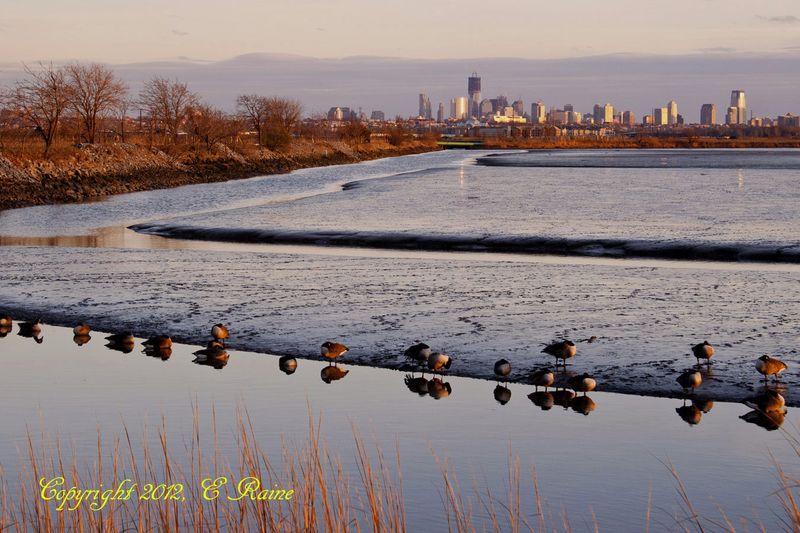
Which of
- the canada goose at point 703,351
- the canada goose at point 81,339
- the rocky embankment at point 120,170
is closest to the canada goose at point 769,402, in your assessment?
the canada goose at point 703,351

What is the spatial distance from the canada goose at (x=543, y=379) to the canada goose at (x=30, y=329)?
8.05 m

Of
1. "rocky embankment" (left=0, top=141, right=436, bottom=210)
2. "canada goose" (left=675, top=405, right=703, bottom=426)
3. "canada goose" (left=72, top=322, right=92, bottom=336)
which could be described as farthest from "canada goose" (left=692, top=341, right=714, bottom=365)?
"rocky embankment" (left=0, top=141, right=436, bottom=210)

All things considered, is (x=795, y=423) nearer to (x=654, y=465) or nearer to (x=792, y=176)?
(x=654, y=465)

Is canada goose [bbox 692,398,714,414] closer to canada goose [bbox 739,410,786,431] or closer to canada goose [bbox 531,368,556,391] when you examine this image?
canada goose [bbox 739,410,786,431]

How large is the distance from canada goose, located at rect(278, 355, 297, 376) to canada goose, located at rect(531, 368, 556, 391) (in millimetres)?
3089

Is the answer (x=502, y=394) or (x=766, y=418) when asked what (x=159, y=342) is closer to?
Answer: (x=502, y=394)

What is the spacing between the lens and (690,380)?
1192 cm

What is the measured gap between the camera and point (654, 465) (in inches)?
375

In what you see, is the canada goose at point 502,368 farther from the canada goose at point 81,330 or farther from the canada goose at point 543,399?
the canada goose at point 81,330

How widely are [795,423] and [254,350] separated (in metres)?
7.45

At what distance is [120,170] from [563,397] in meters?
56.7

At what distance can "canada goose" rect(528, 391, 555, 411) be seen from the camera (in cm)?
1183

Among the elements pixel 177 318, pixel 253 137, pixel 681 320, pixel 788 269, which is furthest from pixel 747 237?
pixel 253 137

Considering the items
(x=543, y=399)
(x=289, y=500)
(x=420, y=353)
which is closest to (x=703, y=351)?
(x=543, y=399)
